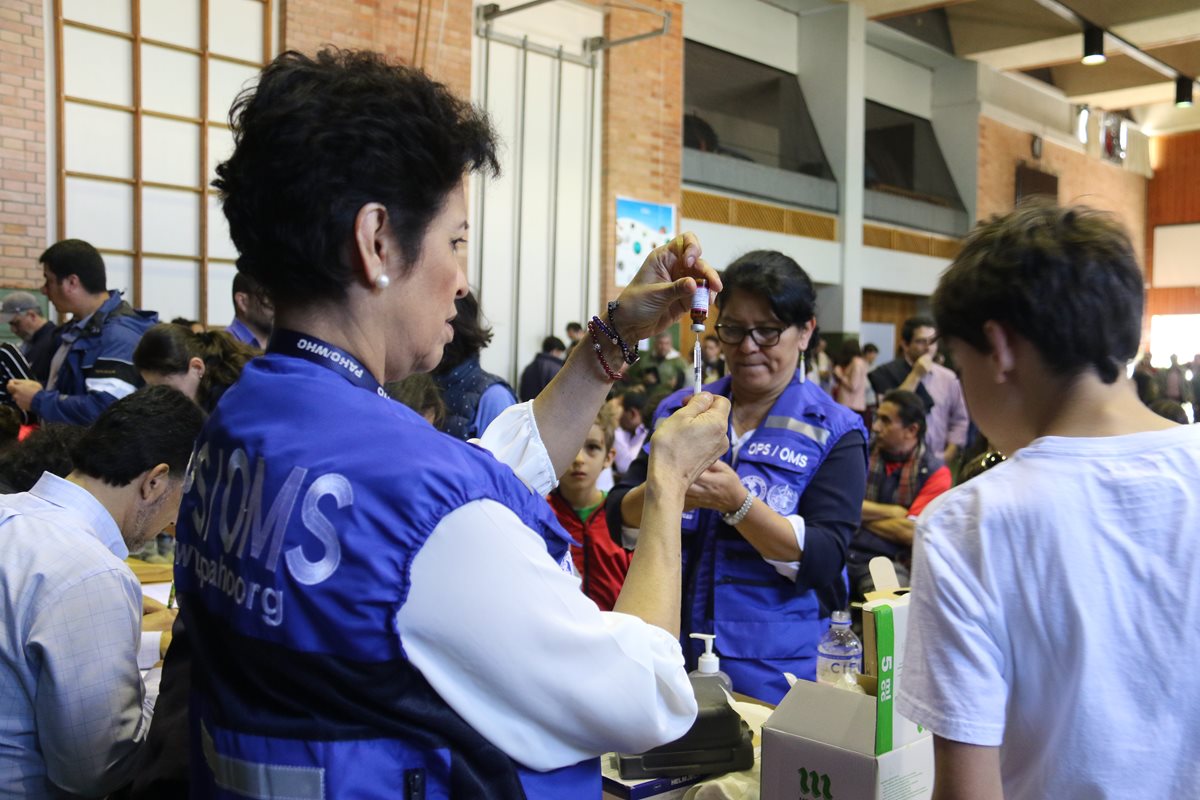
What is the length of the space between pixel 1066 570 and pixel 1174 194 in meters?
21.0

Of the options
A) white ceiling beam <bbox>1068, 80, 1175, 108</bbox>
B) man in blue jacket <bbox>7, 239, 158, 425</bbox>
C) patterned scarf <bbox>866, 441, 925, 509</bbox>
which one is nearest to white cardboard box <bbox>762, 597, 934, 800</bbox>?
patterned scarf <bbox>866, 441, 925, 509</bbox>

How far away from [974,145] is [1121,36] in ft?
8.97

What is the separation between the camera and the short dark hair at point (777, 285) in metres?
2.24

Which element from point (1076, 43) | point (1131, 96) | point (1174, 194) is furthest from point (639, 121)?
point (1174, 194)

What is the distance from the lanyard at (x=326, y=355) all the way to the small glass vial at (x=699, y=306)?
0.65 m

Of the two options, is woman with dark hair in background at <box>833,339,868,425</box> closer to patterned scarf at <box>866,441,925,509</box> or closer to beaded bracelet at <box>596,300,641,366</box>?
patterned scarf at <box>866,441,925,509</box>

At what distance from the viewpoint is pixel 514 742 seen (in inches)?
37.9

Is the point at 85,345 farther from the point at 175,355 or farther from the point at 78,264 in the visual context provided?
the point at 175,355

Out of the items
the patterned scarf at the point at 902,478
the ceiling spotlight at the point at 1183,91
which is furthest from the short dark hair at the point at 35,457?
the ceiling spotlight at the point at 1183,91

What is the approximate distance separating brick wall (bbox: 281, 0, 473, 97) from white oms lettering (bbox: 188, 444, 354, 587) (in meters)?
6.83

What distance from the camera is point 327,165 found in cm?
101

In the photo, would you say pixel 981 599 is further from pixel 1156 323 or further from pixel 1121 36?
pixel 1156 323

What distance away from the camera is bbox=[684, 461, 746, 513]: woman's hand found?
76.7 inches

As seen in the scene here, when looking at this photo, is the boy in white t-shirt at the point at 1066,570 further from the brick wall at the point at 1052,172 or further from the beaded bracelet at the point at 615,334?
the brick wall at the point at 1052,172
